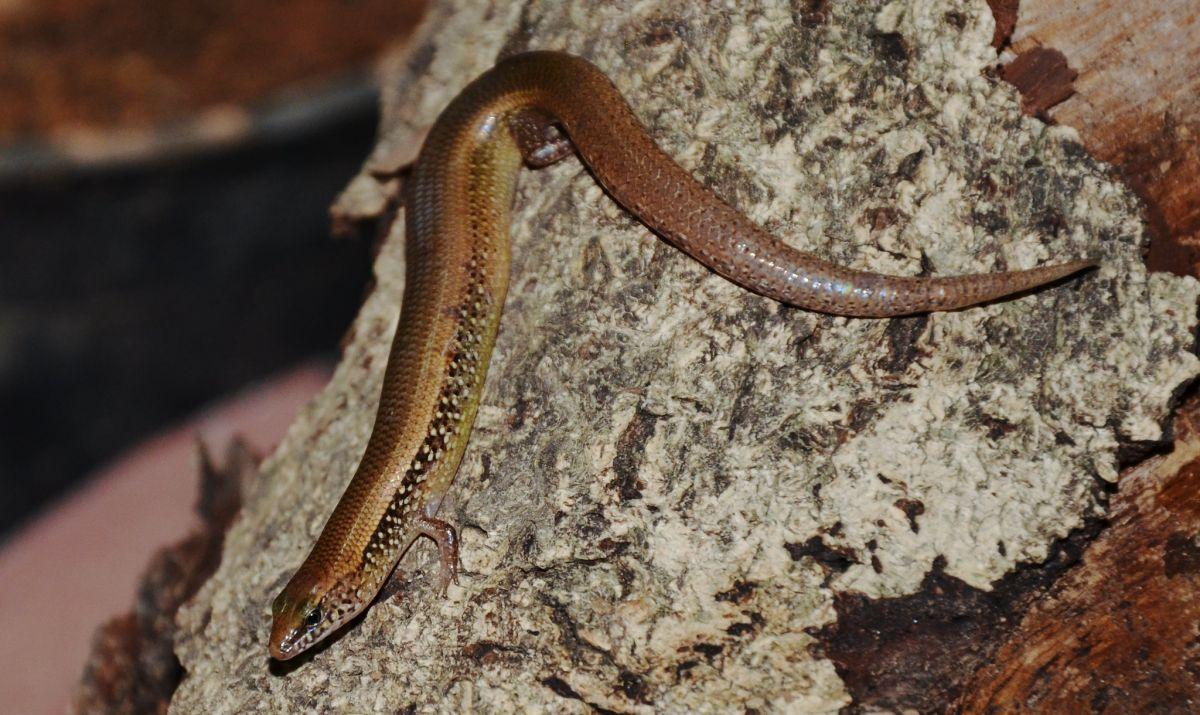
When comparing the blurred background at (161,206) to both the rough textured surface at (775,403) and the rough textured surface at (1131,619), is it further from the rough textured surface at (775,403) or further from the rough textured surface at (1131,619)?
the rough textured surface at (1131,619)

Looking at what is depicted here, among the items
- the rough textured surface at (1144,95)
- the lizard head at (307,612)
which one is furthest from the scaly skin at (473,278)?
the rough textured surface at (1144,95)

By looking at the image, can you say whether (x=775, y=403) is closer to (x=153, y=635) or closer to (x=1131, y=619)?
(x=1131, y=619)

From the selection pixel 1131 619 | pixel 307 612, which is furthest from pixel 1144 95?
pixel 307 612

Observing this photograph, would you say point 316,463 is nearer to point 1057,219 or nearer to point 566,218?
point 566,218

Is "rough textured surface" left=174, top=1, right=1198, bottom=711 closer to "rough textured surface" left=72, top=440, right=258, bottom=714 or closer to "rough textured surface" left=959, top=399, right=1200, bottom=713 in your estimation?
"rough textured surface" left=959, top=399, right=1200, bottom=713

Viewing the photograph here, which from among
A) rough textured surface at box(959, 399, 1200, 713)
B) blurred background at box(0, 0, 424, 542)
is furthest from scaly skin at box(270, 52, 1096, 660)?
blurred background at box(0, 0, 424, 542)

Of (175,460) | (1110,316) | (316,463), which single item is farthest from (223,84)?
(1110,316)
